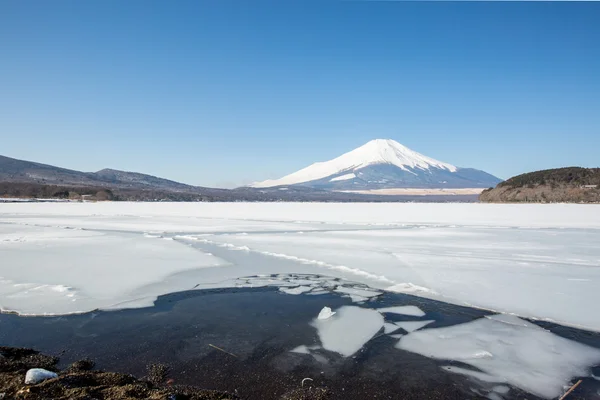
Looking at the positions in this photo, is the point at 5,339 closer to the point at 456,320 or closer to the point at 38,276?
the point at 38,276

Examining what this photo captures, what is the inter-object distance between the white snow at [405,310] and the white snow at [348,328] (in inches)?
8.2

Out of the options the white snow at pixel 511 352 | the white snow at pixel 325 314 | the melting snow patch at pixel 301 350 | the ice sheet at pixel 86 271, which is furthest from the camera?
the ice sheet at pixel 86 271

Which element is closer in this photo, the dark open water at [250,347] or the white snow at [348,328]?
the dark open water at [250,347]

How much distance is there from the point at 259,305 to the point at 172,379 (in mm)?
2313

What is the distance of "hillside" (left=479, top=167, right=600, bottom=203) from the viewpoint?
3662cm

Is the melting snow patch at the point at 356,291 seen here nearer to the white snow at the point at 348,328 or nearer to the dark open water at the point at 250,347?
the dark open water at the point at 250,347

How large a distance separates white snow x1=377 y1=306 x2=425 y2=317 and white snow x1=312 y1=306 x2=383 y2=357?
207 mm

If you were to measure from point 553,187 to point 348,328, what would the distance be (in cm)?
4440

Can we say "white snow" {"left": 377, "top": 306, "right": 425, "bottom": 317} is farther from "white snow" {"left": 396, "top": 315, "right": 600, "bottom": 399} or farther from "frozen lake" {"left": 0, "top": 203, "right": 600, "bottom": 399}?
"white snow" {"left": 396, "top": 315, "right": 600, "bottom": 399}

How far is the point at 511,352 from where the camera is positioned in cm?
375

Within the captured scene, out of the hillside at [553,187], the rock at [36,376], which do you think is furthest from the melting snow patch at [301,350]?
the hillside at [553,187]

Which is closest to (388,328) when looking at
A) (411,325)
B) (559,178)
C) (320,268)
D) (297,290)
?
(411,325)

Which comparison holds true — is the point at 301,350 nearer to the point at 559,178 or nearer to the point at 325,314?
the point at 325,314

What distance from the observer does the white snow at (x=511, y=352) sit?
3.28 metres
